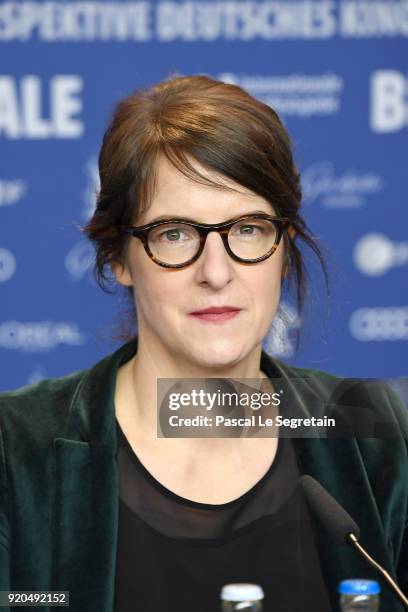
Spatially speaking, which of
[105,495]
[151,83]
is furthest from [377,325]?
[105,495]

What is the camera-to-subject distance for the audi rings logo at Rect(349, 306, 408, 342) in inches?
125

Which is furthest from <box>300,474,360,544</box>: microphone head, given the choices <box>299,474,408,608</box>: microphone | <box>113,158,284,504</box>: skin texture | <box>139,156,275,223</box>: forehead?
<box>139,156,275,223</box>: forehead

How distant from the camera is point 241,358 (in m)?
1.53

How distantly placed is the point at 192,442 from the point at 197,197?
355 millimetres

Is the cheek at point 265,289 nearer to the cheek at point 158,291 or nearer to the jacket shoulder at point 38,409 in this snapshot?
the cheek at point 158,291

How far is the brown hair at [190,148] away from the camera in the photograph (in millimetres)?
1485

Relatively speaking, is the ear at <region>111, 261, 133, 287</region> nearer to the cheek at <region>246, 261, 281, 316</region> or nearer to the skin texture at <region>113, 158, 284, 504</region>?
the skin texture at <region>113, 158, 284, 504</region>

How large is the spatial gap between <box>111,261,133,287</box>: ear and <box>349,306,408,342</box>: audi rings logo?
5.29 ft

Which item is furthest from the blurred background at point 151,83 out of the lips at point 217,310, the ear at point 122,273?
the lips at point 217,310

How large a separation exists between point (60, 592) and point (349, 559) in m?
0.39

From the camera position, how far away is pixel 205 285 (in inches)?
57.4

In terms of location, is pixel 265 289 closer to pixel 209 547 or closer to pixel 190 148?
pixel 190 148

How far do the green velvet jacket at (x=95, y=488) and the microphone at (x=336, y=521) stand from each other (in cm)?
21

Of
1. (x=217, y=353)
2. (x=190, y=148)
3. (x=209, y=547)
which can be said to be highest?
→ (x=190, y=148)
